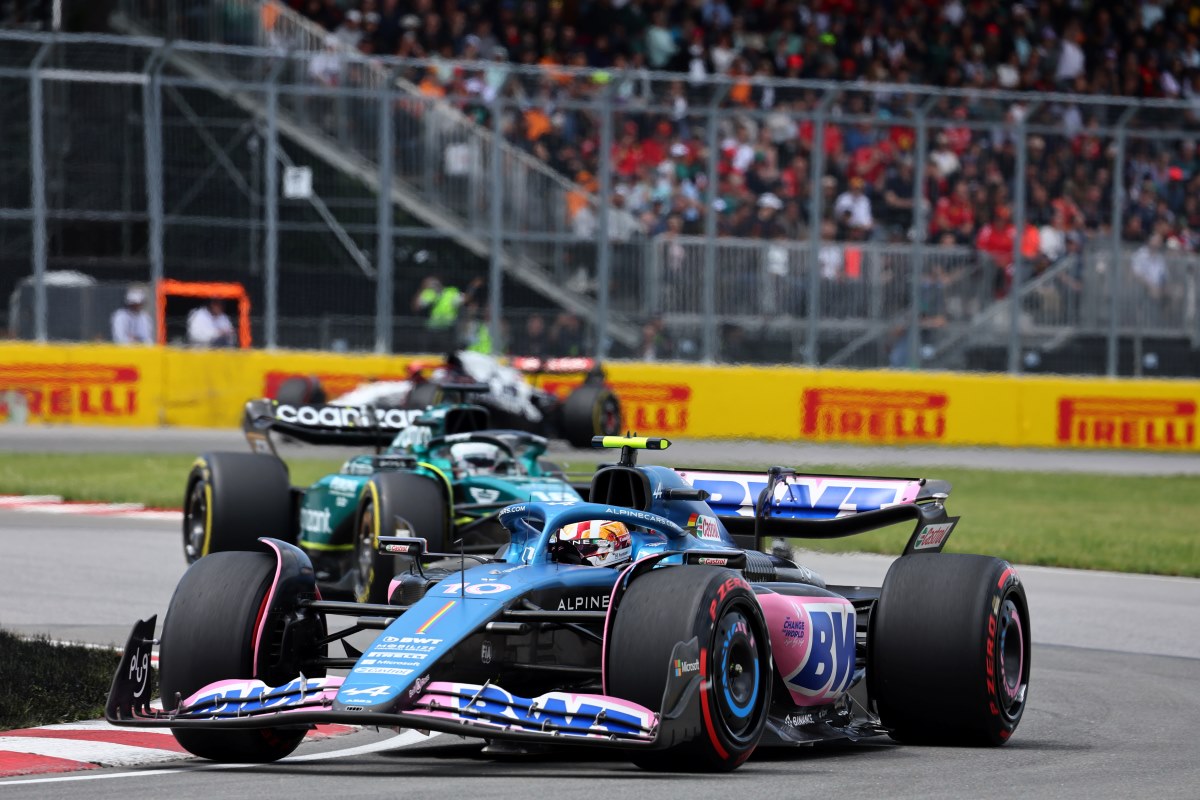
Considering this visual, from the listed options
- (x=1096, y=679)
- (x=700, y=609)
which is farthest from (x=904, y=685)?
(x=1096, y=679)

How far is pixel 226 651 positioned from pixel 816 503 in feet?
10.9

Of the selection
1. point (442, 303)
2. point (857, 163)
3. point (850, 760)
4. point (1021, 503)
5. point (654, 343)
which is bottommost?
point (1021, 503)

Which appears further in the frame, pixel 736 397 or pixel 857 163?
pixel 736 397

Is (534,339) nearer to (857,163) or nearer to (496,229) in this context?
(496,229)

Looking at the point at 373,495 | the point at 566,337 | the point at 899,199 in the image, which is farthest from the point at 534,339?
the point at 373,495

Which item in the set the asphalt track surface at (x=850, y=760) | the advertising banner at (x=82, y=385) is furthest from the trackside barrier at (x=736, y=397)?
the asphalt track surface at (x=850, y=760)

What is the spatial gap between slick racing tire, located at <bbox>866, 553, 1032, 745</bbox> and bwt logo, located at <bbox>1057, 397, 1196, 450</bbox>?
19.8 meters

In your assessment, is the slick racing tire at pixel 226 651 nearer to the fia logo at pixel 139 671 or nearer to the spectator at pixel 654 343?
the fia logo at pixel 139 671

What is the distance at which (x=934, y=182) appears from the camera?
2616cm

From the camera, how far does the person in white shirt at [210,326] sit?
25812 millimetres

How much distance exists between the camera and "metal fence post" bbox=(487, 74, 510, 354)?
25688 millimetres

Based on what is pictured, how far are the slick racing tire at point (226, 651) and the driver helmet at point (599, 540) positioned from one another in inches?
43.6

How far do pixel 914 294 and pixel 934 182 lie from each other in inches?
59.2

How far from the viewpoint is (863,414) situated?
26469 mm
